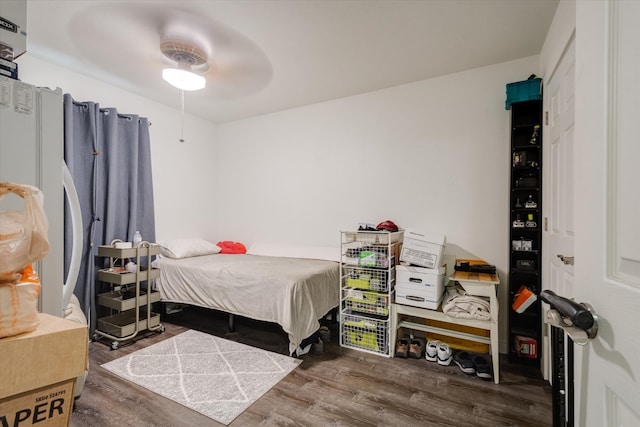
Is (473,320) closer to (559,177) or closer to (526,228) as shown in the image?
(526,228)

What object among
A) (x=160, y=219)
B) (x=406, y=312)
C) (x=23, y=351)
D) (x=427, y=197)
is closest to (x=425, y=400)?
(x=406, y=312)

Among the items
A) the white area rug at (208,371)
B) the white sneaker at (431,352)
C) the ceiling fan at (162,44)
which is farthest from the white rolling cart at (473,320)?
the ceiling fan at (162,44)

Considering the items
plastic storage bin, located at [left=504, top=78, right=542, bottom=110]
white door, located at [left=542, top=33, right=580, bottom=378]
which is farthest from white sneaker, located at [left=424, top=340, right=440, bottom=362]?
plastic storage bin, located at [left=504, top=78, right=542, bottom=110]

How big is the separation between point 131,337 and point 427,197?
3120 millimetres

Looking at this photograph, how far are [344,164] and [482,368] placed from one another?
2.31m

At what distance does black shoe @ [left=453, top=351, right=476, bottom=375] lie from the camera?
2170mm

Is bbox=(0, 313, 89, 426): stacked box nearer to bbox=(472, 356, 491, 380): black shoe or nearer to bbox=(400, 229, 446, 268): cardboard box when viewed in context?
bbox=(400, 229, 446, 268): cardboard box

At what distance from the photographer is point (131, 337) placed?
8.76ft

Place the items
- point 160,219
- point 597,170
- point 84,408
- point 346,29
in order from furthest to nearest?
point 160,219 → point 346,29 → point 84,408 → point 597,170

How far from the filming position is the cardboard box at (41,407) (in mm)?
703

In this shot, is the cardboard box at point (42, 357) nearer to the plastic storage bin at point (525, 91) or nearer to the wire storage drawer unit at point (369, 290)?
the wire storage drawer unit at point (369, 290)

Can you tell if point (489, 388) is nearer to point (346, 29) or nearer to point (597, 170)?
point (597, 170)

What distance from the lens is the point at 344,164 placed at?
3385mm

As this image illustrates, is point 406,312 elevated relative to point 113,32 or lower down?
lower down
